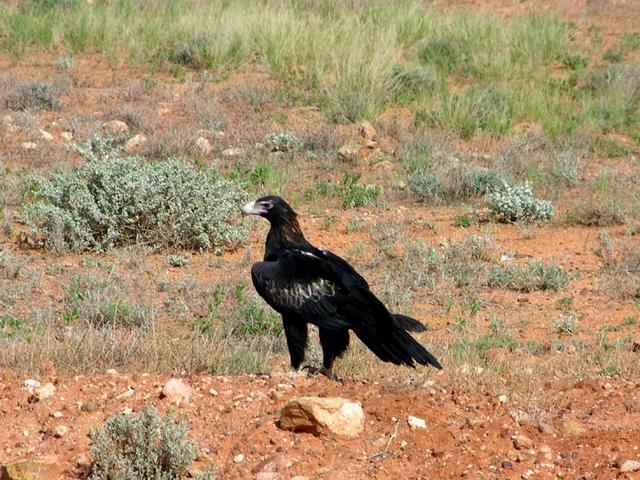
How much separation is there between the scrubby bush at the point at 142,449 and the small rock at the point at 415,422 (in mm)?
1140

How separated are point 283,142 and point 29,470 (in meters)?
9.30

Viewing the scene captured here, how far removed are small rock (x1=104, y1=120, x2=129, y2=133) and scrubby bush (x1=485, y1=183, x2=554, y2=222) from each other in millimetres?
5336

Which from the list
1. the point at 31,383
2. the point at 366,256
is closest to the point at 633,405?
the point at 31,383

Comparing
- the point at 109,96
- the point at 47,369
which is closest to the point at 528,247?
the point at 47,369

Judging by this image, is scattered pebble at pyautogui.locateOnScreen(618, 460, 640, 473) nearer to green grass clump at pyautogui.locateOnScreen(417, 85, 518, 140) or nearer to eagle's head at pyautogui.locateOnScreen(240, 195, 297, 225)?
eagle's head at pyautogui.locateOnScreen(240, 195, 297, 225)

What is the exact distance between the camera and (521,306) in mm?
9688

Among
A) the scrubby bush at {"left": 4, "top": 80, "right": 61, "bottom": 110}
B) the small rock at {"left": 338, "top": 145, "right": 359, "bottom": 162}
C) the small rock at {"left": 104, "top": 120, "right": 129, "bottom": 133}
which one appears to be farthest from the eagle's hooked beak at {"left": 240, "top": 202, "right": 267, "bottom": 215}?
the scrubby bush at {"left": 4, "top": 80, "right": 61, "bottom": 110}

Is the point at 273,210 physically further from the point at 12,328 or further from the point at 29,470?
the point at 29,470

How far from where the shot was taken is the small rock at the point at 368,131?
14.7 metres

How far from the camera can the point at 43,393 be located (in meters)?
6.27

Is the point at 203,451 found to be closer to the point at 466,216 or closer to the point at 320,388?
the point at 320,388

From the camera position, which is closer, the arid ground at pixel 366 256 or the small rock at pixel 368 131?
the arid ground at pixel 366 256

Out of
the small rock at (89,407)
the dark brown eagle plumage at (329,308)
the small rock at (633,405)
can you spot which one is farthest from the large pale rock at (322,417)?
the small rock at (633,405)

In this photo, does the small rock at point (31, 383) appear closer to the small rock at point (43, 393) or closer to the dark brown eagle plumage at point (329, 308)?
the small rock at point (43, 393)
